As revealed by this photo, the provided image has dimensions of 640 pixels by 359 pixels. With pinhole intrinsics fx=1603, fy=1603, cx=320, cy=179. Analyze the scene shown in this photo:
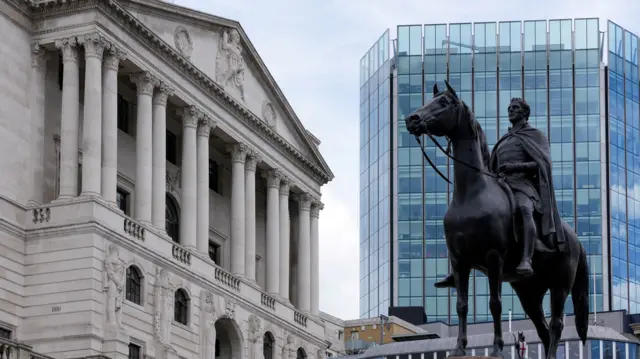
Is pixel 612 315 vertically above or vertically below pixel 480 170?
above

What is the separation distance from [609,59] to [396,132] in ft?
77.1

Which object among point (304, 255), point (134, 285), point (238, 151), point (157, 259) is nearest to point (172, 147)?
point (238, 151)

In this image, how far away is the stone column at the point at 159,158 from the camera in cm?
7662

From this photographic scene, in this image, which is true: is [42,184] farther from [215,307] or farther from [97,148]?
[215,307]

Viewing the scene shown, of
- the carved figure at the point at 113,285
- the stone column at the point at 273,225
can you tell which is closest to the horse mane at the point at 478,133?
the carved figure at the point at 113,285

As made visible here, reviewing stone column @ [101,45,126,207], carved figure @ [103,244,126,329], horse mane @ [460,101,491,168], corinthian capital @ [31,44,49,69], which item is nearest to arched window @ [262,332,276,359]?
carved figure @ [103,244,126,329]

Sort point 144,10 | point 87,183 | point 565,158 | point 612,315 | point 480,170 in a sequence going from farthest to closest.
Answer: point 565,158
point 612,315
point 144,10
point 87,183
point 480,170

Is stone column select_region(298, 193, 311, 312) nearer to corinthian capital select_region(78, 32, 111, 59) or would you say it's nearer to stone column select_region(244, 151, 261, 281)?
stone column select_region(244, 151, 261, 281)

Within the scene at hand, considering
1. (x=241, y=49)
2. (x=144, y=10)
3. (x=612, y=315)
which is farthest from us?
(x=612, y=315)

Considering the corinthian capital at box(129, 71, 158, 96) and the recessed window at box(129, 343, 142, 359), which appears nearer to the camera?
the recessed window at box(129, 343, 142, 359)

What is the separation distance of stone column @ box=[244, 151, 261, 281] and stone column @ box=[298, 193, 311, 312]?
625 cm

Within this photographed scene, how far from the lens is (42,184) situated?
237 feet

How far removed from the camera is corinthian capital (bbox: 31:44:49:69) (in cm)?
7231

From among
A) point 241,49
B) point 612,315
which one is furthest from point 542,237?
point 612,315
